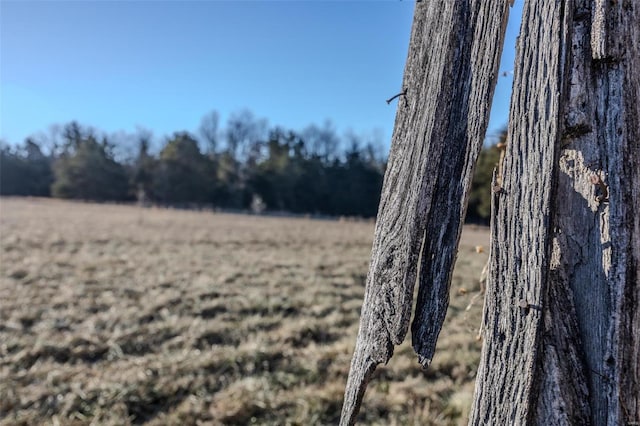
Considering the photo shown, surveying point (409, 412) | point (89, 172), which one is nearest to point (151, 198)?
point (89, 172)

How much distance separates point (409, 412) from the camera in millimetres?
3133

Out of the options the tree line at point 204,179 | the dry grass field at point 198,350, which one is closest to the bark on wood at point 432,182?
the dry grass field at point 198,350

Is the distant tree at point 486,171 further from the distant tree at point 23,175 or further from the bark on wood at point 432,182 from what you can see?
the distant tree at point 23,175

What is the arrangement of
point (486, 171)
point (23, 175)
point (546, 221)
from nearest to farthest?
point (546, 221) → point (486, 171) → point (23, 175)

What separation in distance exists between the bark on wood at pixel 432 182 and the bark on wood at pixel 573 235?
0.09 m

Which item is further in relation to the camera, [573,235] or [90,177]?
[90,177]

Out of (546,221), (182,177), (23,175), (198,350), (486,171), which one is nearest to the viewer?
(546,221)

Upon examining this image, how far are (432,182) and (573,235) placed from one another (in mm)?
286

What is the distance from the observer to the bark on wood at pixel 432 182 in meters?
→ 0.84

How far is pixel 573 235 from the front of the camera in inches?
31.4

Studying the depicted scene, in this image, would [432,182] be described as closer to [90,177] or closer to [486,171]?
[486,171]

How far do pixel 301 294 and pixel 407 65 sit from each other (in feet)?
19.1

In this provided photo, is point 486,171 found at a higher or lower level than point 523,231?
higher

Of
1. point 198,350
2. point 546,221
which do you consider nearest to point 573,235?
→ point 546,221
